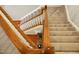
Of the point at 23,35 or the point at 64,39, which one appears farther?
the point at 64,39

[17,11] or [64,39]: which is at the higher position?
[17,11]

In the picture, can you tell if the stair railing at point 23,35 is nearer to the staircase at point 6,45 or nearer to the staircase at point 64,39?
the staircase at point 64,39

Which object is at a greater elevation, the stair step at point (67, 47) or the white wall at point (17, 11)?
the white wall at point (17, 11)

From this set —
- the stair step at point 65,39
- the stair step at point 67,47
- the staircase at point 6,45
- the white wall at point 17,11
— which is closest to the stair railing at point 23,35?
the stair step at point 67,47

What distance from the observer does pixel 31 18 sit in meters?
4.85

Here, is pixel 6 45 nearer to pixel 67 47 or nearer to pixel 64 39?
pixel 64 39

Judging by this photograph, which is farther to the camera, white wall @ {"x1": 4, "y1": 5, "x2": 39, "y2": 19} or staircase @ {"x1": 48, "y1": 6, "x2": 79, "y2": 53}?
white wall @ {"x1": 4, "y1": 5, "x2": 39, "y2": 19}

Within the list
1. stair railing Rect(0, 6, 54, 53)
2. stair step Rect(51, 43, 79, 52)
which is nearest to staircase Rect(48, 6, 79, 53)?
stair step Rect(51, 43, 79, 52)

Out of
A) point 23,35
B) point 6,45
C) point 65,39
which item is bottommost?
point 6,45

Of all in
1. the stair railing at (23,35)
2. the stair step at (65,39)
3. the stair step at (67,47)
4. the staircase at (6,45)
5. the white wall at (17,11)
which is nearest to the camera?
the stair railing at (23,35)

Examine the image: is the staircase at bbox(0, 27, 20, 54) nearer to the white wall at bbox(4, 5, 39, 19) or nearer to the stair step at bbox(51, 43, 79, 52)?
the stair step at bbox(51, 43, 79, 52)

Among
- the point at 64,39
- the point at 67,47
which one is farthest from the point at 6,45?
the point at 67,47

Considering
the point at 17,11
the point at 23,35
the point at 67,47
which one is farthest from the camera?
the point at 17,11
